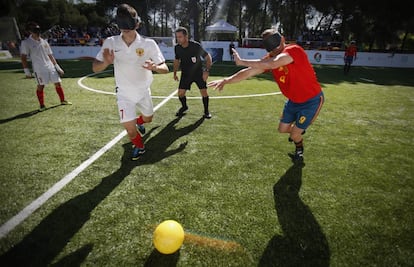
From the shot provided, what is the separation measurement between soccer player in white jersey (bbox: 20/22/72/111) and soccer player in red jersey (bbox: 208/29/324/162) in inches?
263

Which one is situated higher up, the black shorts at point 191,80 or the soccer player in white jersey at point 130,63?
the soccer player in white jersey at point 130,63

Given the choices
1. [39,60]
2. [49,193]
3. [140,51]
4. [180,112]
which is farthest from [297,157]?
[39,60]

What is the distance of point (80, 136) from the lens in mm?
5715

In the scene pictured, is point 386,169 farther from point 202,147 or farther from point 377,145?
point 202,147

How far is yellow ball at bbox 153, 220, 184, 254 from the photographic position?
8.35 ft

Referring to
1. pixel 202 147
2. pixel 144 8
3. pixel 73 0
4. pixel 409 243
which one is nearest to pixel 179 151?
pixel 202 147

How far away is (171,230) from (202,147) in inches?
111

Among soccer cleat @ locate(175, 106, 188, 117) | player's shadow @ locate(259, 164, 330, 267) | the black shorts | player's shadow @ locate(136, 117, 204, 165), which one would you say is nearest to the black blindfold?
player's shadow @ locate(259, 164, 330, 267)

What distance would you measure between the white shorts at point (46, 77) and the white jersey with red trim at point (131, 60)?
5058 mm

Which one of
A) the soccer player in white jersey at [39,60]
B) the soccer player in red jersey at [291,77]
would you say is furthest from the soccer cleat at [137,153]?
the soccer player in white jersey at [39,60]

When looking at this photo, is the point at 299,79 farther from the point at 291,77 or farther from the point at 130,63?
the point at 130,63

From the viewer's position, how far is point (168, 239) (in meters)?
2.54

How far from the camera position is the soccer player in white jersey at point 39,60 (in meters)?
7.59

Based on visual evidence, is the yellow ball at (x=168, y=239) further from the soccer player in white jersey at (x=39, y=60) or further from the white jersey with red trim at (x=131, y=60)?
the soccer player in white jersey at (x=39, y=60)
